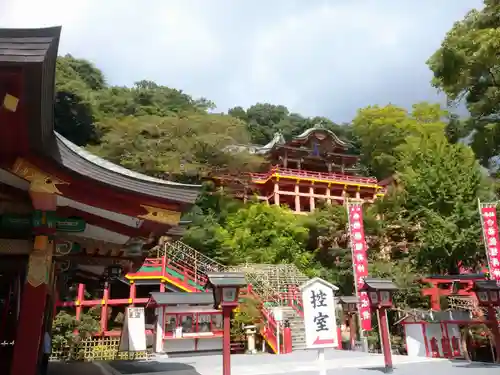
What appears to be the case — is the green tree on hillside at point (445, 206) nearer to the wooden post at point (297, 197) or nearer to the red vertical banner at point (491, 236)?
the red vertical banner at point (491, 236)

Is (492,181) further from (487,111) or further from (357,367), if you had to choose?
(357,367)

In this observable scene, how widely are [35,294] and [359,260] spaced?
14177mm

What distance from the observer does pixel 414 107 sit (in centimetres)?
4088

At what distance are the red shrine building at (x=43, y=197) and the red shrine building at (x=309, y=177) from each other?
76.0ft

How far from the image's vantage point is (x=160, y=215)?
4953 mm

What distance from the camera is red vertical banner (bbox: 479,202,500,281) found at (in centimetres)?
1516

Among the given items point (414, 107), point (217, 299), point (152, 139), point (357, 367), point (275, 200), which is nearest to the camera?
point (217, 299)

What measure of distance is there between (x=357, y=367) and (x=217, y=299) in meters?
5.46

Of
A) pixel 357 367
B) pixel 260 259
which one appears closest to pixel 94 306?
pixel 260 259

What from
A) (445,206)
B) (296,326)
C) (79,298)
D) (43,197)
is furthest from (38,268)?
(445,206)

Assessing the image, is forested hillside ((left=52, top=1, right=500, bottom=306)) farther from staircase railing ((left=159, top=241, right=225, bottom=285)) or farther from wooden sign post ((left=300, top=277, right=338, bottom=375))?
wooden sign post ((left=300, top=277, right=338, bottom=375))

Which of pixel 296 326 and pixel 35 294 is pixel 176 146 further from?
pixel 35 294

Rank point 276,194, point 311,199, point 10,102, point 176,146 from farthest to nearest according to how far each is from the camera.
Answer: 1. point 311,199
2. point 276,194
3. point 176,146
4. point 10,102

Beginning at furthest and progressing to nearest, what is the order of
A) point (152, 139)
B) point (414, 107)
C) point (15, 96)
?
point (414, 107) < point (152, 139) < point (15, 96)
